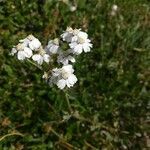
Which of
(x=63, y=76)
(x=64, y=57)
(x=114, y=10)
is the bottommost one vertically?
(x=63, y=76)

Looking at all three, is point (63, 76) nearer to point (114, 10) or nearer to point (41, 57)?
point (41, 57)

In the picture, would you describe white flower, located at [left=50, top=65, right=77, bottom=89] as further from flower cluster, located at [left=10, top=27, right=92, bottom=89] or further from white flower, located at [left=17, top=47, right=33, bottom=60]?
white flower, located at [left=17, top=47, right=33, bottom=60]

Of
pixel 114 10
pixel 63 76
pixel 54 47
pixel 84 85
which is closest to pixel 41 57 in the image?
pixel 54 47

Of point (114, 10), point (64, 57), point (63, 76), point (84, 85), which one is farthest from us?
point (114, 10)

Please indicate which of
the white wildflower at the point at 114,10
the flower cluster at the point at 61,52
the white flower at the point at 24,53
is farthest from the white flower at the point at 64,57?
the white wildflower at the point at 114,10

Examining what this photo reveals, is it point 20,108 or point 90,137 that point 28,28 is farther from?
point 90,137

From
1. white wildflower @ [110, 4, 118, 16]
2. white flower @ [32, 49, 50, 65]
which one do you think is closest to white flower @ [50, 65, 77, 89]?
white flower @ [32, 49, 50, 65]
